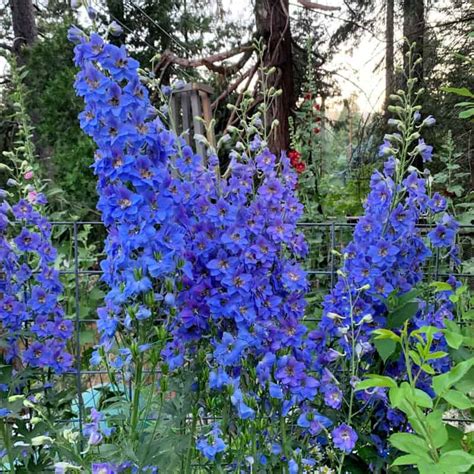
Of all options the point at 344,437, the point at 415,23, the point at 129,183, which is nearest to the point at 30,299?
the point at 129,183

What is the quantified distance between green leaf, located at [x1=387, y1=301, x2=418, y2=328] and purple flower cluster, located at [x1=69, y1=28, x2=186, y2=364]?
685mm

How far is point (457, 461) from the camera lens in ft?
3.25

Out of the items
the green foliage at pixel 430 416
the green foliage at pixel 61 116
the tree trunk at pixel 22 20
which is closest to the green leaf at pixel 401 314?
the green foliage at pixel 430 416

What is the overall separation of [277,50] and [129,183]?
9.47ft

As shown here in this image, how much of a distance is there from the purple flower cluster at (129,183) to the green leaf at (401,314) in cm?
68

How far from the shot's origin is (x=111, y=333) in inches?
52.8

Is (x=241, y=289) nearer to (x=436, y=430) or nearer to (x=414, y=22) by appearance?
(x=436, y=430)

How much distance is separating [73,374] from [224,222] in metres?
1.08

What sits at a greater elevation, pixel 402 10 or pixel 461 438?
pixel 402 10

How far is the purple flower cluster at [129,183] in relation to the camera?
1.27m

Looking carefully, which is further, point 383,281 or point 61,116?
point 61,116

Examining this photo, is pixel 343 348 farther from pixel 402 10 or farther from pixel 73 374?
pixel 402 10

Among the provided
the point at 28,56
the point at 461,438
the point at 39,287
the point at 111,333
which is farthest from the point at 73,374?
the point at 28,56

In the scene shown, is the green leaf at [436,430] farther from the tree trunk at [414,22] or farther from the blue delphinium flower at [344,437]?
the tree trunk at [414,22]
